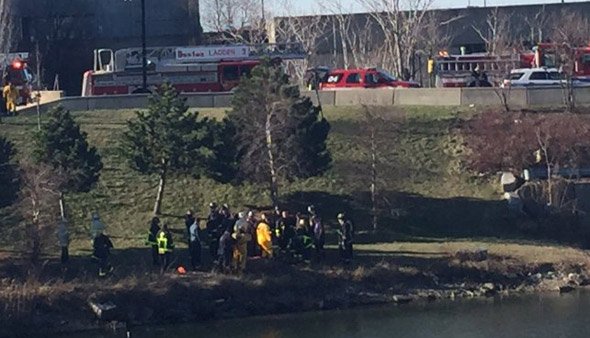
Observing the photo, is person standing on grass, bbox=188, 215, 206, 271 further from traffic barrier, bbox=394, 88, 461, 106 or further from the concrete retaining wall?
traffic barrier, bbox=394, 88, 461, 106

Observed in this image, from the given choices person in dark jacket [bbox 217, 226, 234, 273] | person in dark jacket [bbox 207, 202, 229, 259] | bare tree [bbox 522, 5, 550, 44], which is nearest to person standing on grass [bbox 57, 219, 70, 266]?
person in dark jacket [bbox 207, 202, 229, 259]

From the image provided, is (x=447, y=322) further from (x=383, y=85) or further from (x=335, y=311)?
(x=383, y=85)

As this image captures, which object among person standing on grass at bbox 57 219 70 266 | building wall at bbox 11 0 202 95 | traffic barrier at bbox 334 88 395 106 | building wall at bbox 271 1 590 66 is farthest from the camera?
building wall at bbox 271 1 590 66

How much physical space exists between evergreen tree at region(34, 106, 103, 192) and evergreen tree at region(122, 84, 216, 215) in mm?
1450

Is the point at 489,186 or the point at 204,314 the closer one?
the point at 204,314

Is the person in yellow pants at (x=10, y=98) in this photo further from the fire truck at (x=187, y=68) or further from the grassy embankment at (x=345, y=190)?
the fire truck at (x=187, y=68)

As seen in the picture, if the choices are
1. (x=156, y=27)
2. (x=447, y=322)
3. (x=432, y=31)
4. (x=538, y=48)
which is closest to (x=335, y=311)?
(x=447, y=322)

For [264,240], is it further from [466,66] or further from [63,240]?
[466,66]

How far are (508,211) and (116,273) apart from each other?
12.2 metres

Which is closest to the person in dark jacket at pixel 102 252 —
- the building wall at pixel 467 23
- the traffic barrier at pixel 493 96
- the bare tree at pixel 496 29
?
the traffic barrier at pixel 493 96

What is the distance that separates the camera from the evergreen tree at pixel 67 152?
3959 cm

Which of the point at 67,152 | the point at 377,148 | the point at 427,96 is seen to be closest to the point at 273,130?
the point at 377,148

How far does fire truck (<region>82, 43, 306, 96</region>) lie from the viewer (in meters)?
57.1

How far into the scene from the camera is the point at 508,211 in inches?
1688
